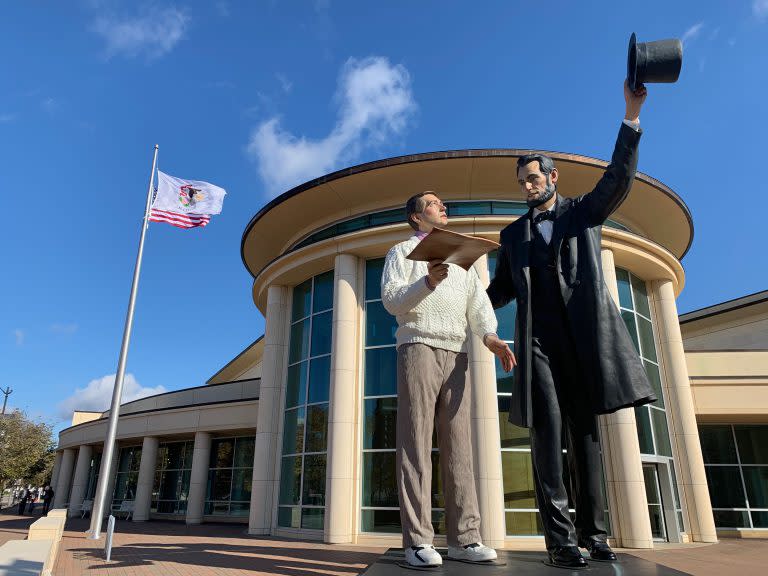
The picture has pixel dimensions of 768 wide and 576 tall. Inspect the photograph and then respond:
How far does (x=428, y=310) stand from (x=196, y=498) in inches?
783

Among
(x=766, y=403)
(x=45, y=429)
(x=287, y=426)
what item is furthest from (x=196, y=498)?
(x=45, y=429)

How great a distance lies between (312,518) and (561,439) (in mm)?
12217

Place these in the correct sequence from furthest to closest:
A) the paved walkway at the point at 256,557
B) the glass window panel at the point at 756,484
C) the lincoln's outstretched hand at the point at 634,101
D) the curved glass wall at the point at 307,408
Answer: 1. the glass window panel at the point at 756,484
2. the curved glass wall at the point at 307,408
3. the paved walkway at the point at 256,557
4. the lincoln's outstretched hand at the point at 634,101

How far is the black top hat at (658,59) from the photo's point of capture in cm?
286

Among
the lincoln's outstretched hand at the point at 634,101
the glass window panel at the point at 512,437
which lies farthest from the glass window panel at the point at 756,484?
the lincoln's outstretched hand at the point at 634,101

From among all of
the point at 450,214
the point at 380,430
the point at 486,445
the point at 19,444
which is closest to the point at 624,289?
the point at 450,214

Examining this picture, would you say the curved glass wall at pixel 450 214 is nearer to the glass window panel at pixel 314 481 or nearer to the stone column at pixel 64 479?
the glass window panel at pixel 314 481

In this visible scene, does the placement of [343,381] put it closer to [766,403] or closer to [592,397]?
[592,397]

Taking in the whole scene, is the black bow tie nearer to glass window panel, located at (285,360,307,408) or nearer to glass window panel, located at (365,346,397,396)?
glass window panel, located at (365,346,397,396)

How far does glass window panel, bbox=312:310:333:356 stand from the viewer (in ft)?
50.9

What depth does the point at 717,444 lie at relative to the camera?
1723 cm

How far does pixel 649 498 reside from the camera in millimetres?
13531

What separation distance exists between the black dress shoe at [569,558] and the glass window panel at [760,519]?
1767 centimetres

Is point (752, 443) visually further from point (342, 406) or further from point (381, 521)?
point (342, 406)
